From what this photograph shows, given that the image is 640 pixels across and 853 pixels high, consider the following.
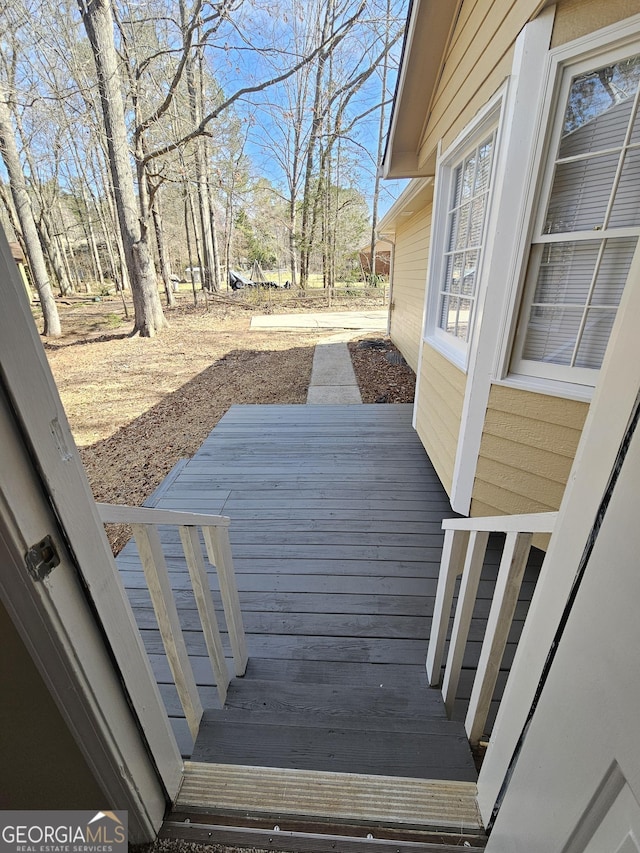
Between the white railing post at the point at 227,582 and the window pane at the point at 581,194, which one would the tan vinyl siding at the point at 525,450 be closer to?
the window pane at the point at 581,194

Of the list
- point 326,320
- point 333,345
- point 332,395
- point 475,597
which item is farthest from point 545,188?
point 326,320

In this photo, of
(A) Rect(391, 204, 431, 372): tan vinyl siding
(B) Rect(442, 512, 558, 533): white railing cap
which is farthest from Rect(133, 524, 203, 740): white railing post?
(A) Rect(391, 204, 431, 372): tan vinyl siding

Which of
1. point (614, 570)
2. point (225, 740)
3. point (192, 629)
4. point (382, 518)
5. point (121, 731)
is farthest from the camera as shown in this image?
point (382, 518)

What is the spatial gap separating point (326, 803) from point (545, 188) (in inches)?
104

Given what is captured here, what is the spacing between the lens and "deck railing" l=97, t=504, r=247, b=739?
967 millimetres

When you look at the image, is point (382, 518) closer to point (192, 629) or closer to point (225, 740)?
point (192, 629)

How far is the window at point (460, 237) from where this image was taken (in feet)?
7.76

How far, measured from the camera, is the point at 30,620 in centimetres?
60

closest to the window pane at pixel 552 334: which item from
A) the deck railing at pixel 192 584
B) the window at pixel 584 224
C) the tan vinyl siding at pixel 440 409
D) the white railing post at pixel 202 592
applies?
the window at pixel 584 224

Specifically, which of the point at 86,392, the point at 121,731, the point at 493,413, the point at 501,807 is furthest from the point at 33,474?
the point at 86,392

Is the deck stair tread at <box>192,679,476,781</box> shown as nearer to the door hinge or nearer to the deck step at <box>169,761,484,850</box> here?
the deck step at <box>169,761,484,850</box>

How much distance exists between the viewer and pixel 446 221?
124 inches

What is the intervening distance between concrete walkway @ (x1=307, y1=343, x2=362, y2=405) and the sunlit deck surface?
159 cm

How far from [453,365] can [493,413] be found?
606mm
